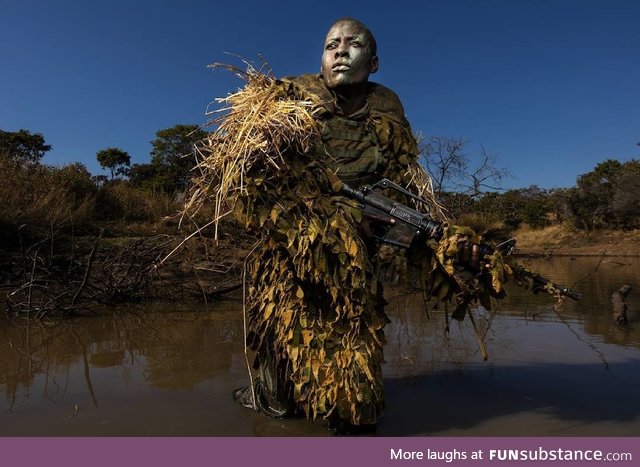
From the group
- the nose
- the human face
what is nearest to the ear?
the human face

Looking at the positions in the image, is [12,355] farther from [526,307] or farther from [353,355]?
[526,307]

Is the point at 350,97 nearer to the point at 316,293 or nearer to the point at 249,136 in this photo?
the point at 249,136

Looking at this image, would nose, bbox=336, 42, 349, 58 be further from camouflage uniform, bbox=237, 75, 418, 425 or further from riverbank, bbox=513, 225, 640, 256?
riverbank, bbox=513, 225, 640, 256

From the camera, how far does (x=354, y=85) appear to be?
3.35 metres

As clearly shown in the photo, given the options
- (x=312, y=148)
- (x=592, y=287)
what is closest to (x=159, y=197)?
(x=592, y=287)

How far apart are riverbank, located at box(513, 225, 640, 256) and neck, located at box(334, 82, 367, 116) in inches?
679

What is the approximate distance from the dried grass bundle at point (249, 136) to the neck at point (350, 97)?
0.26m

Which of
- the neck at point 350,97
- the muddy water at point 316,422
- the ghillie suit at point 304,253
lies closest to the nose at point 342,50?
the neck at point 350,97

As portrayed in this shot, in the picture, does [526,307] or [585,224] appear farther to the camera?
[585,224]

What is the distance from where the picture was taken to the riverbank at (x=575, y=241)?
20625 millimetres

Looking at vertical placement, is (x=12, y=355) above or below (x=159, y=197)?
below

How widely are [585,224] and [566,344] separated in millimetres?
22878

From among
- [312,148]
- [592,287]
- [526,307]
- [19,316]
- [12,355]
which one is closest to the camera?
[312,148]

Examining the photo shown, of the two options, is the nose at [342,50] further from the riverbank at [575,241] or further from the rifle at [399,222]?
the riverbank at [575,241]
